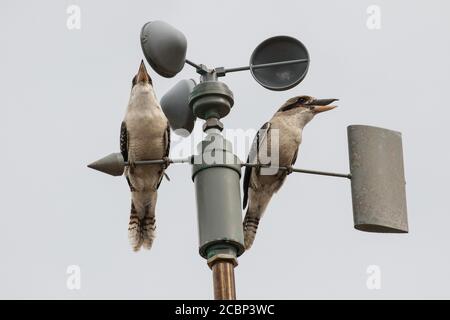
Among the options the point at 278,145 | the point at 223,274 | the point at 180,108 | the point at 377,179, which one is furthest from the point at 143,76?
the point at 223,274

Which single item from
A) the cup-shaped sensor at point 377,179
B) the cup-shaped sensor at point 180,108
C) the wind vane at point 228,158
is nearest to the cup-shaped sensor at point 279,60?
the wind vane at point 228,158

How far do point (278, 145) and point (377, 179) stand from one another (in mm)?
3639

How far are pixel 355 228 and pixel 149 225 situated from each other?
13.3 ft

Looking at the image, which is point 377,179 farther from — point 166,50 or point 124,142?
point 124,142

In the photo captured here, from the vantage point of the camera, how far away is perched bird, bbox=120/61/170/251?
451 inches

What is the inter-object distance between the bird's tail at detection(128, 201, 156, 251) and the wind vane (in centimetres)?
256

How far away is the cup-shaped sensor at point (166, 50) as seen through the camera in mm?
8086

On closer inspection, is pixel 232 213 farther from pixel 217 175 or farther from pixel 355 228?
pixel 355 228

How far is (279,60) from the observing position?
8.52 m

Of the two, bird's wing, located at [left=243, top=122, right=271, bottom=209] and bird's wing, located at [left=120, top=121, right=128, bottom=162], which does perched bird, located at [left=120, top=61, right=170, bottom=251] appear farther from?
bird's wing, located at [left=243, top=122, right=271, bottom=209]

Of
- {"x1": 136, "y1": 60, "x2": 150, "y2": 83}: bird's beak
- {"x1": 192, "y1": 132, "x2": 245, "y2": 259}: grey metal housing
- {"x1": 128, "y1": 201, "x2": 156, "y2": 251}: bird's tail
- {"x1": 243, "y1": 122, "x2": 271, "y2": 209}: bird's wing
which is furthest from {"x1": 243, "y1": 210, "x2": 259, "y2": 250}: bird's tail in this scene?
{"x1": 192, "y1": 132, "x2": 245, "y2": 259}: grey metal housing

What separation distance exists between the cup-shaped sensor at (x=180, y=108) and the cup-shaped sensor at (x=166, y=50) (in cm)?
83

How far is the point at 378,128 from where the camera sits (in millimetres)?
8500
